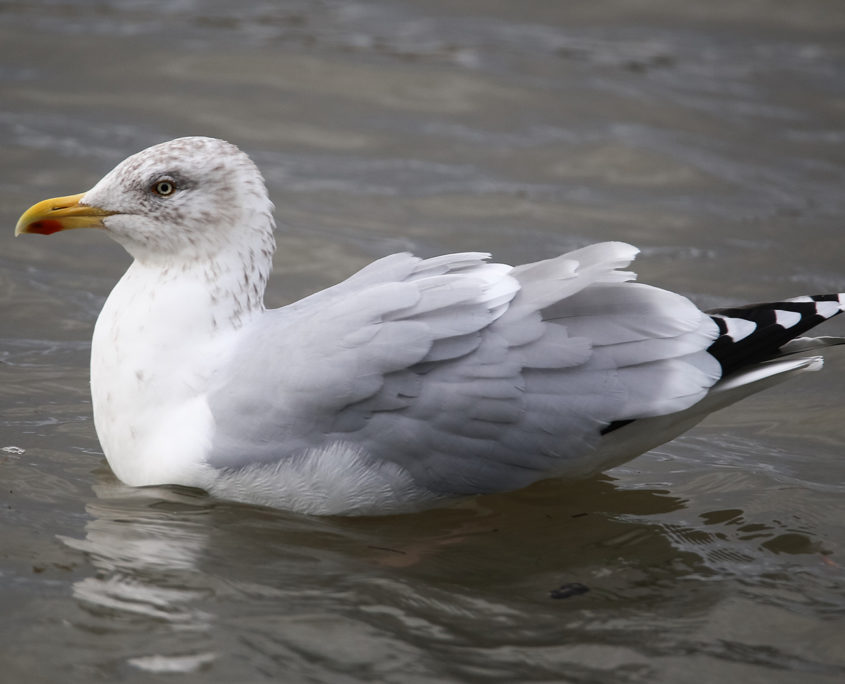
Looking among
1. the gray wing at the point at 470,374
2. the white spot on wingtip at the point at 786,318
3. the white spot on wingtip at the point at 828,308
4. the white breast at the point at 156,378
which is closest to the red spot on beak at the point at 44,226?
the white breast at the point at 156,378

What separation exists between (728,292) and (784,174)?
1971 millimetres

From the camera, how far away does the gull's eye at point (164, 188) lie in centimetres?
461

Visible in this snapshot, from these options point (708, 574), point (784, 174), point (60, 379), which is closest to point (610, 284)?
point (708, 574)

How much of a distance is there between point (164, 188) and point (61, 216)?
410 mm

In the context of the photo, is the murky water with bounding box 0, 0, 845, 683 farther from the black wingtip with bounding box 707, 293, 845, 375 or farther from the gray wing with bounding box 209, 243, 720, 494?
the black wingtip with bounding box 707, 293, 845, 375

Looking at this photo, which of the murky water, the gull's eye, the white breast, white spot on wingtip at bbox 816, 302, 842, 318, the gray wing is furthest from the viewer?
the gull's eye

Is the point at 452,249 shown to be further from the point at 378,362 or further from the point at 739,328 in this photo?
the point at 378,362

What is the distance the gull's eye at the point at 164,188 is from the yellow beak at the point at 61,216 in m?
0.18

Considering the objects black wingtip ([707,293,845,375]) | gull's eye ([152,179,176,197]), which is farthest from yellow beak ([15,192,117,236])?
black wingtip ([707,293,845,375])

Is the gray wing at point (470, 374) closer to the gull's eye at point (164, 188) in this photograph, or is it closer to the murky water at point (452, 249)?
the murky water at point (452, 249)

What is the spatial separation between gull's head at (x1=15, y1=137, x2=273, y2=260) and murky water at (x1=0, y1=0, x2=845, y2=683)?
96 cm

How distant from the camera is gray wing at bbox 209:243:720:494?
4223 mm

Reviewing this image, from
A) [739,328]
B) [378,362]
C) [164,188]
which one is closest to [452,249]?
[164,188]

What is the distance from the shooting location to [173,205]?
15.1ft
